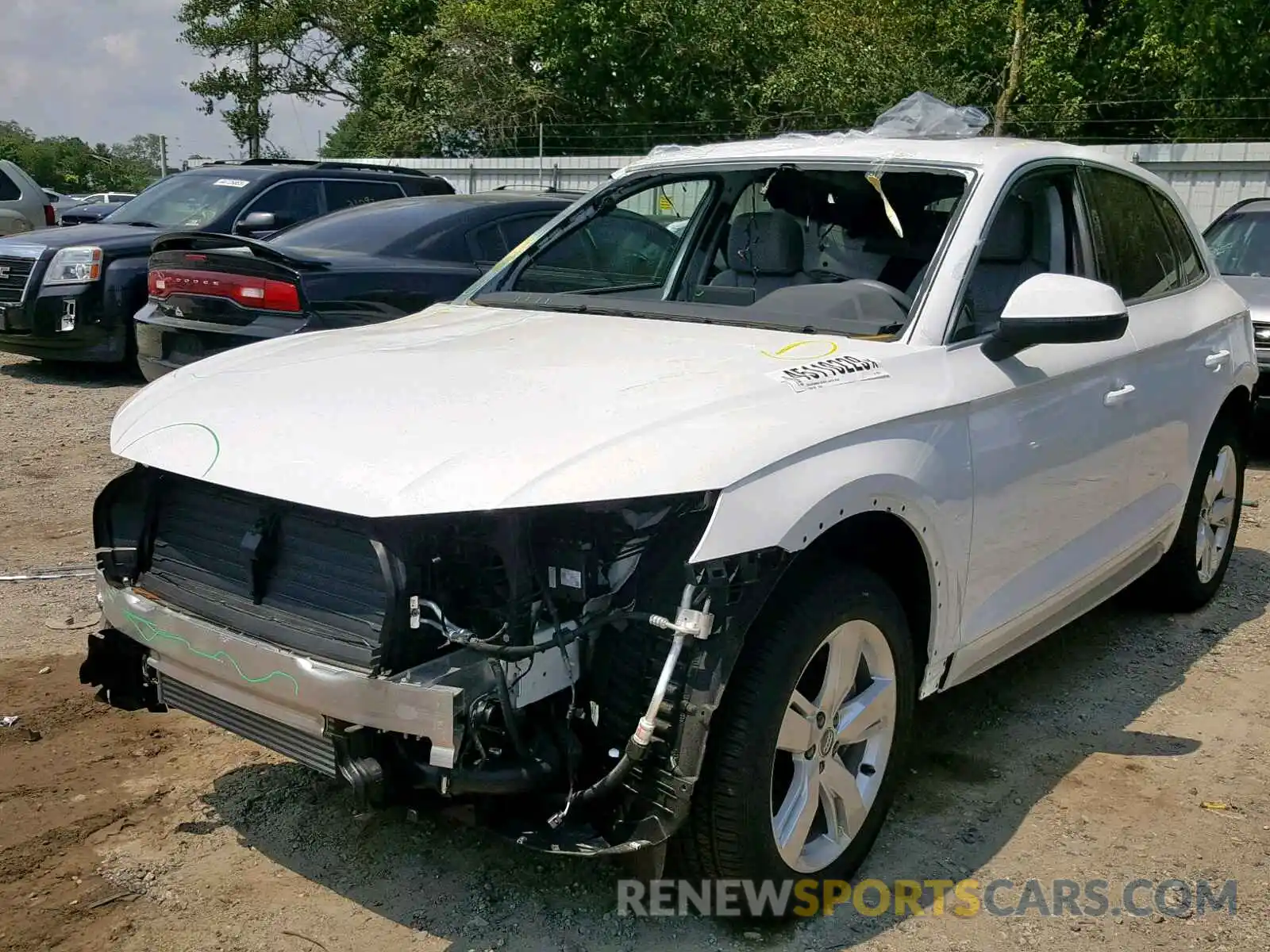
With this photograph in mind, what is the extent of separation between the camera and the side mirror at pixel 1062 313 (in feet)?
10.5

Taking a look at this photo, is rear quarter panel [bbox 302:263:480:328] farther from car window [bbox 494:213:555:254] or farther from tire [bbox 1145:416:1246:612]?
tire [bbox 1145:416:1246:612]

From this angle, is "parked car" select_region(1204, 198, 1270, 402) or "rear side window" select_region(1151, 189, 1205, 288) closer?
"rear side window" select_region(1151, 189, 1205, 288)

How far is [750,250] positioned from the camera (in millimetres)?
4207

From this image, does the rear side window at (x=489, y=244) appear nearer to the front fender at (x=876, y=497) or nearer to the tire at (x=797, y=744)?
the front fender at (x=876, y=497)

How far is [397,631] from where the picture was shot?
8.18 feet

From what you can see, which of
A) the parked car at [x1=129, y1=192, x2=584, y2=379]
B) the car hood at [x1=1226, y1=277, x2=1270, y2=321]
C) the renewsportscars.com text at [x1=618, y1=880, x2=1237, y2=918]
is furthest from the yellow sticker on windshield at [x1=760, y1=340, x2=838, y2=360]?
the car hood at [x1=1226, y1=277, x2=1270, y2=321]

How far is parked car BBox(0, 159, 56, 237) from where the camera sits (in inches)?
544

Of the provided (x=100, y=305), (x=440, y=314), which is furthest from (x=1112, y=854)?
(x=100, y=305)

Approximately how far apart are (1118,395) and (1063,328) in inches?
33.3

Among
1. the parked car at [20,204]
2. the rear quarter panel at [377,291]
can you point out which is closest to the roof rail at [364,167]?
the rear quarter panel at [377,291]

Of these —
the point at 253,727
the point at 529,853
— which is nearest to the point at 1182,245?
A: the point at 529,853

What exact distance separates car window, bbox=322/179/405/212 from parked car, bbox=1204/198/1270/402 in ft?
20.8

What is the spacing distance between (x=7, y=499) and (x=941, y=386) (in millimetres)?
5255

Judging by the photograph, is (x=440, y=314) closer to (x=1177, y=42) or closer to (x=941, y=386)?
(x=941, y=386)
